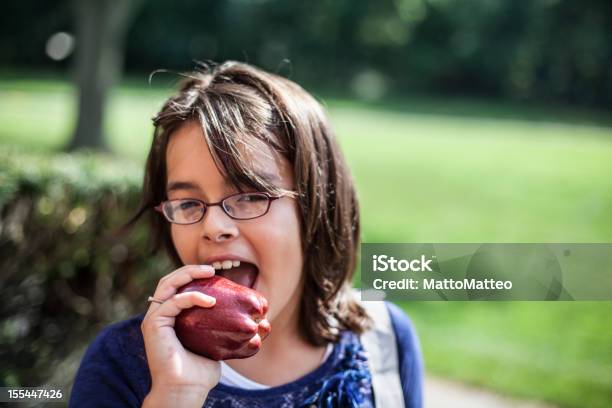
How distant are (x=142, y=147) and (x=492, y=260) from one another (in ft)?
38.7

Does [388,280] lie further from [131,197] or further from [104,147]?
[104,147]

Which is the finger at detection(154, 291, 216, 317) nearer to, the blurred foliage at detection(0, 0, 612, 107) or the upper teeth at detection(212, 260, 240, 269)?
the upper teeth at detection(212, 260, 240, 269)

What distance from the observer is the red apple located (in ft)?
4.94

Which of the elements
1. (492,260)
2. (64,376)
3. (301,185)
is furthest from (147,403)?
(64,376)

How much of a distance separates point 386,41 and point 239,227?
1539 inches

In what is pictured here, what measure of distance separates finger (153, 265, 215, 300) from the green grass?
3.36 ft

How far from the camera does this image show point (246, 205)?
1672 mm

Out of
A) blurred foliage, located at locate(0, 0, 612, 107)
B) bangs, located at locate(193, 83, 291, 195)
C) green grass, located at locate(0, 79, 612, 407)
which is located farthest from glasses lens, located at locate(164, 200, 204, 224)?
blurred foliage, located at locate(0, 0, 612, 107)

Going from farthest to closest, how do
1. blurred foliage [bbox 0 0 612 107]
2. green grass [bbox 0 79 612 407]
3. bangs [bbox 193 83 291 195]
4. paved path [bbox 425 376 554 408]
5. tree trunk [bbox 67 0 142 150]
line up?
blurred foliage [bbox 0 0 612 107]
tree trunk [bbox 67 0 142 150]
green grass [bbox 0 79 612 407]
paved path [bbox 425 376 554 408]
bangs [bbox 193 83 291 195]

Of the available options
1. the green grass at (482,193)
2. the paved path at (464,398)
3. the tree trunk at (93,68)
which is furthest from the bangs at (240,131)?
the tree trunk at (93,68)

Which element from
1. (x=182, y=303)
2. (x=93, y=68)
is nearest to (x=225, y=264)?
(x=182, y=303)

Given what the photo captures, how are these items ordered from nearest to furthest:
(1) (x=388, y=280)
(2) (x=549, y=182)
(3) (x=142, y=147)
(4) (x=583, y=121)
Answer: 1. (1) (x=388, y=280)
2. (2) (x=549, y=182)
3. (3) (x=142, y=147)
4. (4) (x=583, y=121)

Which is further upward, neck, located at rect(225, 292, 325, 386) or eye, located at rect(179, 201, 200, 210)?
eye, located at rect(179, 201, 200, 210)

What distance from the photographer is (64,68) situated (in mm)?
33281
